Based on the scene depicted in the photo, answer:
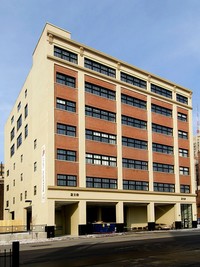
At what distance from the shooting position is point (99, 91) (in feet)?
172

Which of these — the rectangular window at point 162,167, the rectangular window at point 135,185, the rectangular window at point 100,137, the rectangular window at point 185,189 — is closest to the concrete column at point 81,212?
the rectangular window at point 135,185

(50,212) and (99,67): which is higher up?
(99,67)

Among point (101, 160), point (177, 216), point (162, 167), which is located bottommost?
point (177, 216)

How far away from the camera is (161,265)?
1692 centimetres

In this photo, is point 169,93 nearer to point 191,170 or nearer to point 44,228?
point 191,170

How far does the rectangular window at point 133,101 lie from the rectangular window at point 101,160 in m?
9.35

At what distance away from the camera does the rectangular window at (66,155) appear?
151 ft

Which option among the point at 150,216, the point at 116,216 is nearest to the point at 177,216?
the point at 150,216

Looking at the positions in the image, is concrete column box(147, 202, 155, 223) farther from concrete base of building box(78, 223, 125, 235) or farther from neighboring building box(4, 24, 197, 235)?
concrete base of building box(78, 223, 125, 235)

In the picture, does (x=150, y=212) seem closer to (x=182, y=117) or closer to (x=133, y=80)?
(x=182, y=117)

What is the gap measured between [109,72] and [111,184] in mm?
16219

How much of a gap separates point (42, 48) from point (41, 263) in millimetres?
35059

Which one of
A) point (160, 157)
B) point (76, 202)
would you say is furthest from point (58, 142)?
point (160, 157)

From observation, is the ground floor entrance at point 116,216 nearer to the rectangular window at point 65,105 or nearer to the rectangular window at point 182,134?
the rectangular window at point 182,134
